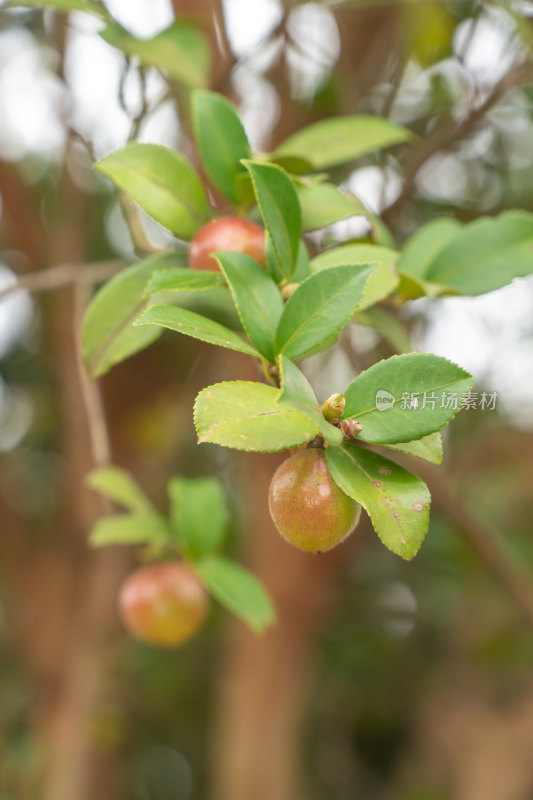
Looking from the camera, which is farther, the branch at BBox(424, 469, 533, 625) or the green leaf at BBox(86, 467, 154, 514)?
the branch at BBox(424, 469, 533, 625)

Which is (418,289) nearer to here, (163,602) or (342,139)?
(342,139)

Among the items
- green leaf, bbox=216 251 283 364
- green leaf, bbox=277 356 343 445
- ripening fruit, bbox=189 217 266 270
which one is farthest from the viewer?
ripening fruit, bbox=189 217 266 270

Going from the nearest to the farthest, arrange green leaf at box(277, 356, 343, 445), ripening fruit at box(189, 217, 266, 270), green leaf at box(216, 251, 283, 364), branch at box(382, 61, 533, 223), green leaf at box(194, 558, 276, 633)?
1. green leaf at box(277, 356, 343, 445)
2. green leaf at box(216, 251, 283, 364)
3. ripening fruit at box(189, 217, 266, 270)
4. green leaf at box(194, 558, 276, 633)
5. branch at box(382, 61, 533, 223)

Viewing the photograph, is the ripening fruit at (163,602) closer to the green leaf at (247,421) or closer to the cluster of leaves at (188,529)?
the cluster of leaves at (188,529)

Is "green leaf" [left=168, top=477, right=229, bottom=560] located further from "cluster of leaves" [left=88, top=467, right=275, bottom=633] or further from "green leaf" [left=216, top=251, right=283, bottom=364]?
"green leaf" [left=216, top=251, right=283, bottom=364]

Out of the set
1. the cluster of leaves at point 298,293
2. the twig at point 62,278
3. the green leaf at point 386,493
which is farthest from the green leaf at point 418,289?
the twig at point 62,278

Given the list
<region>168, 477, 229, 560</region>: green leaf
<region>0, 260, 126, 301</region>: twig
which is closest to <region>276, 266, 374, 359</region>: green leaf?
<region>0, 260, 126, 301</region>: twig

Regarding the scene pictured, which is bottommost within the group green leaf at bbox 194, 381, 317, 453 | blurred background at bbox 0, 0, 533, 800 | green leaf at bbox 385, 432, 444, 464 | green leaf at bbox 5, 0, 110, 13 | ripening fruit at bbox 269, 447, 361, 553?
blurred background at bbox 0, 0, 533, 800
